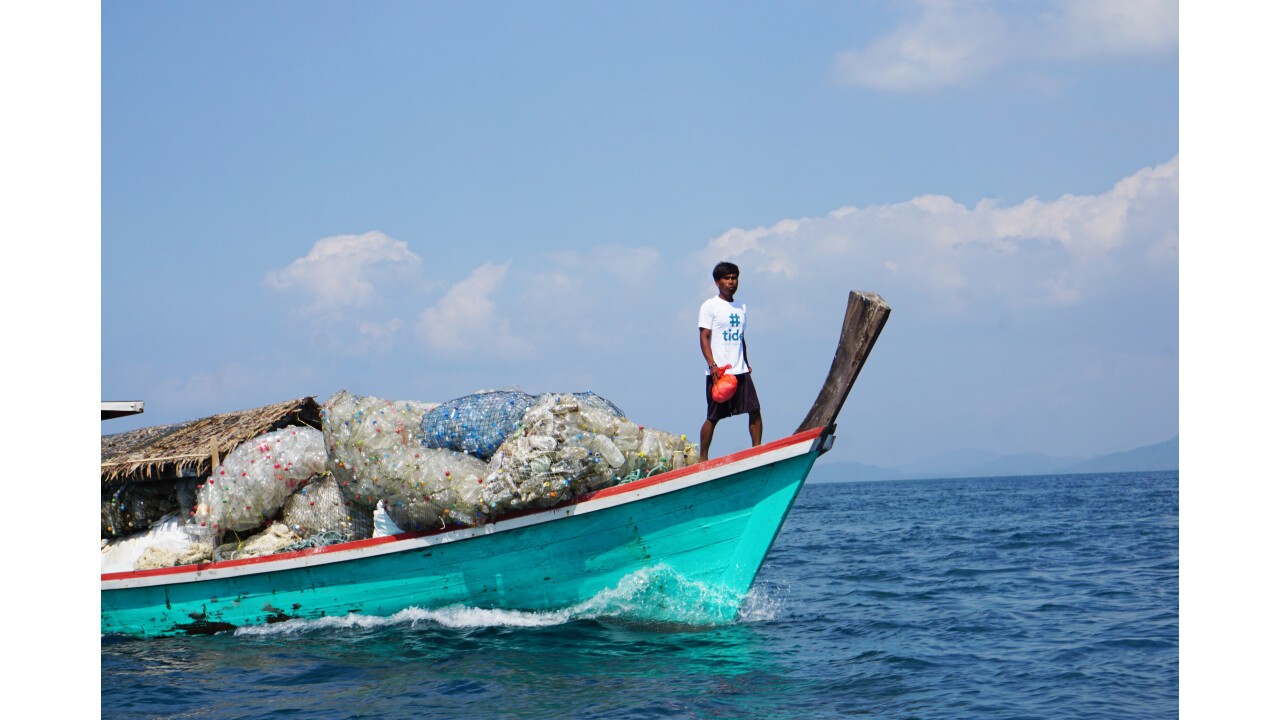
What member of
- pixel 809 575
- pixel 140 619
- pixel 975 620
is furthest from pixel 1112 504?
pixel 140 619

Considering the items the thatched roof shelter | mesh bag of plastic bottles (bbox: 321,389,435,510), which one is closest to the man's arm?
mesh bag of plastic bottles (bbox: 321,389,435,510)

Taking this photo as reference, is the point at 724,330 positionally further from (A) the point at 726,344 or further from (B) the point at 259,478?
(B) the point at 259,478

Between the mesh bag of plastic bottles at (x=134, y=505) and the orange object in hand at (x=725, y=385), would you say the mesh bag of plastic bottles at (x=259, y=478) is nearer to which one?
the mesh bag of plastic bottles at (x=134, y=505)

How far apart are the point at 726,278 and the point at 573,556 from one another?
2.65m

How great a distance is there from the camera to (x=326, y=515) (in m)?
9.58

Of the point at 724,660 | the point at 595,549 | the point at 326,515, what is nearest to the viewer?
the point at 724,660

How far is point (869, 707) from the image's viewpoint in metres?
6.19

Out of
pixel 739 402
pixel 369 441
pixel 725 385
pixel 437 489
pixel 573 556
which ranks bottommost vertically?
pixel 573 556

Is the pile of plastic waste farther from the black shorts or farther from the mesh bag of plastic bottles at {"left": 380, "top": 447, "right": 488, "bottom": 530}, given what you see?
the black shorts

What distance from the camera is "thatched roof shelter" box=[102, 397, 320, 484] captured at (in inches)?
404

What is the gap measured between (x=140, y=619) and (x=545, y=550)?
15.6 ft

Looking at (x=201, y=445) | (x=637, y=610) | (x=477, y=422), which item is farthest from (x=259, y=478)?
(x=637, y=610)

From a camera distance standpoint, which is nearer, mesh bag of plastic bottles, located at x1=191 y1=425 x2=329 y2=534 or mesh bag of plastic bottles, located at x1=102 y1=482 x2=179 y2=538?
mesh bag of plastic bottles, located at x1=191 y1=425 x2=329 y2=534

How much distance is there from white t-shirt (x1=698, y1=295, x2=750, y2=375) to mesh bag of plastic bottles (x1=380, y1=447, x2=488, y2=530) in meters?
2.17
